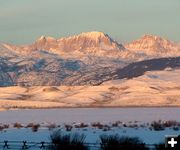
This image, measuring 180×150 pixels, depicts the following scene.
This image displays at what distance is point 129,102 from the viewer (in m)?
188

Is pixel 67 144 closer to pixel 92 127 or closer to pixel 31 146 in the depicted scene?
pixel 31 146

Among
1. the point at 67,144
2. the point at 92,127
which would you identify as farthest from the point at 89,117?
the point at 67,144

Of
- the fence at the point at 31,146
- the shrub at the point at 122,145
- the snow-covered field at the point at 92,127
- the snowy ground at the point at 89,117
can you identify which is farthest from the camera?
the snowy ground at the point at 89,117

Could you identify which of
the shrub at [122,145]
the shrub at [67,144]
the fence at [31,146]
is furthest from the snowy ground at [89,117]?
the shrub at [122,145]

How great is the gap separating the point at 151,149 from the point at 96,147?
370 cm

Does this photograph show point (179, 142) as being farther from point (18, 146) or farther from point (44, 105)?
point (44, 105)

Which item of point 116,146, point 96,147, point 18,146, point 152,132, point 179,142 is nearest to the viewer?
point 179,142

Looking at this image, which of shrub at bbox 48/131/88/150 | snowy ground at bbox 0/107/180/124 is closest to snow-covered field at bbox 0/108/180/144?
snowy ground at bbox 0/107/180/124

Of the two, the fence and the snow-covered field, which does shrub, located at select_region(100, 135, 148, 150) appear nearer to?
the fence

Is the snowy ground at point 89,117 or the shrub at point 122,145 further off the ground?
the snowy ground at point 89,117

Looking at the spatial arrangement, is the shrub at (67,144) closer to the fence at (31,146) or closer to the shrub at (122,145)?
the fence at (31,146)

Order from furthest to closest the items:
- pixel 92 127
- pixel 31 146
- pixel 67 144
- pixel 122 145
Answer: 1. pixel 92 127
2. pixel 31 146
3. pixel 67 144
4. pixel 122 145

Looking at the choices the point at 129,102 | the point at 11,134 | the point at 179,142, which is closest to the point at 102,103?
the point at 129,102

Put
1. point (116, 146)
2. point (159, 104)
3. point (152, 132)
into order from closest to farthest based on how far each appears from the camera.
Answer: point (116, 146), point (152, 132), point (159, 104)
